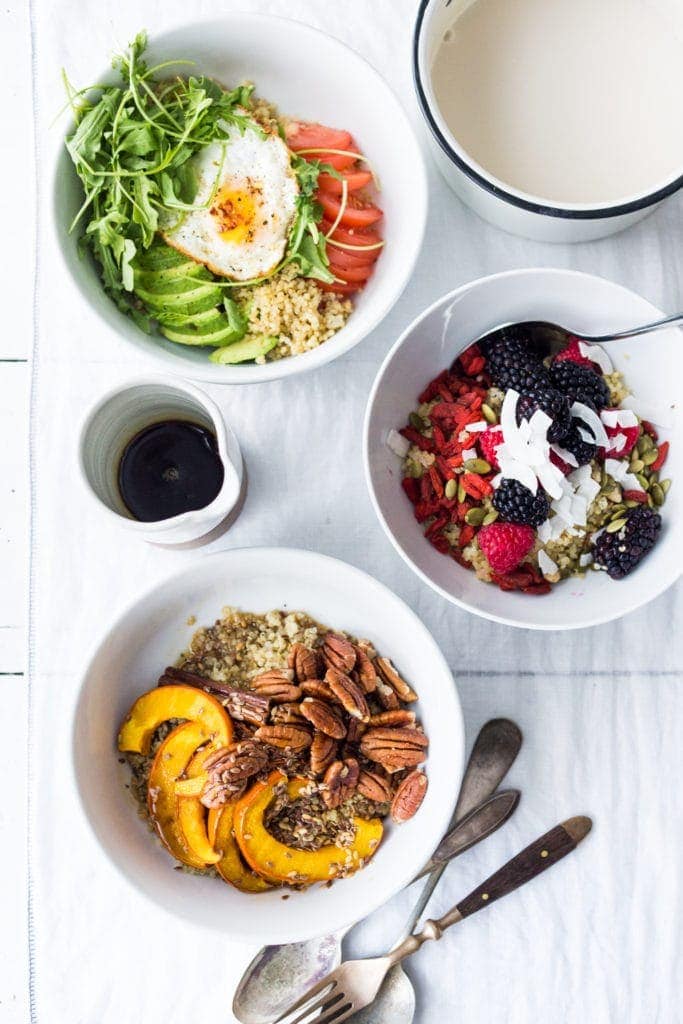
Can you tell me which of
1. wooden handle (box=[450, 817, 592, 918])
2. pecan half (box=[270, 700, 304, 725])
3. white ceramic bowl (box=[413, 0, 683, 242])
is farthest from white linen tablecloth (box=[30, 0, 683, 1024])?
pecan half (box=[270, 700, 304, 725])

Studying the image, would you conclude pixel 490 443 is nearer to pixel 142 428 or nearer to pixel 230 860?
pixel 142 428

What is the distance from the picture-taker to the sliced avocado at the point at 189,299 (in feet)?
3.32

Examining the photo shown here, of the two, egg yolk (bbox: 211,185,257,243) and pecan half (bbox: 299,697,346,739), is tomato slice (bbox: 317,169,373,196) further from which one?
pecan half (bbox: 299,697,346,739)

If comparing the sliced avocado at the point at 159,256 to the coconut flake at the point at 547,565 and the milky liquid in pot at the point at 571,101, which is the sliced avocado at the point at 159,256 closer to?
the milky liquid in pot at the point at 571,101

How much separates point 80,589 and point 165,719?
22 centimetres

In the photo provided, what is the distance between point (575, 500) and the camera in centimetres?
97

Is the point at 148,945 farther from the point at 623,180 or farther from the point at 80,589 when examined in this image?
the point at 623,180

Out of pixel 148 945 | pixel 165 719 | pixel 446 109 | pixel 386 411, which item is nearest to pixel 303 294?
pixel 386 411

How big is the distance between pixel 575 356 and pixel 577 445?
0.13 m

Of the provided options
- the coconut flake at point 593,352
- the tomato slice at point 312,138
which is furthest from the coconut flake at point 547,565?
the tomato slice at point 312,138

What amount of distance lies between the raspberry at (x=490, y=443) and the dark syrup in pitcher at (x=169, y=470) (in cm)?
31

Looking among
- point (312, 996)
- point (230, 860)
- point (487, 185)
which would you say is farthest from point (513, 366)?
point (312, 996)

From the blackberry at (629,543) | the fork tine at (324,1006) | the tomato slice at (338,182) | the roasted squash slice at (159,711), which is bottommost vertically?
the fork tine at (324,1006)

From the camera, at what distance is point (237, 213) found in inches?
39.8
